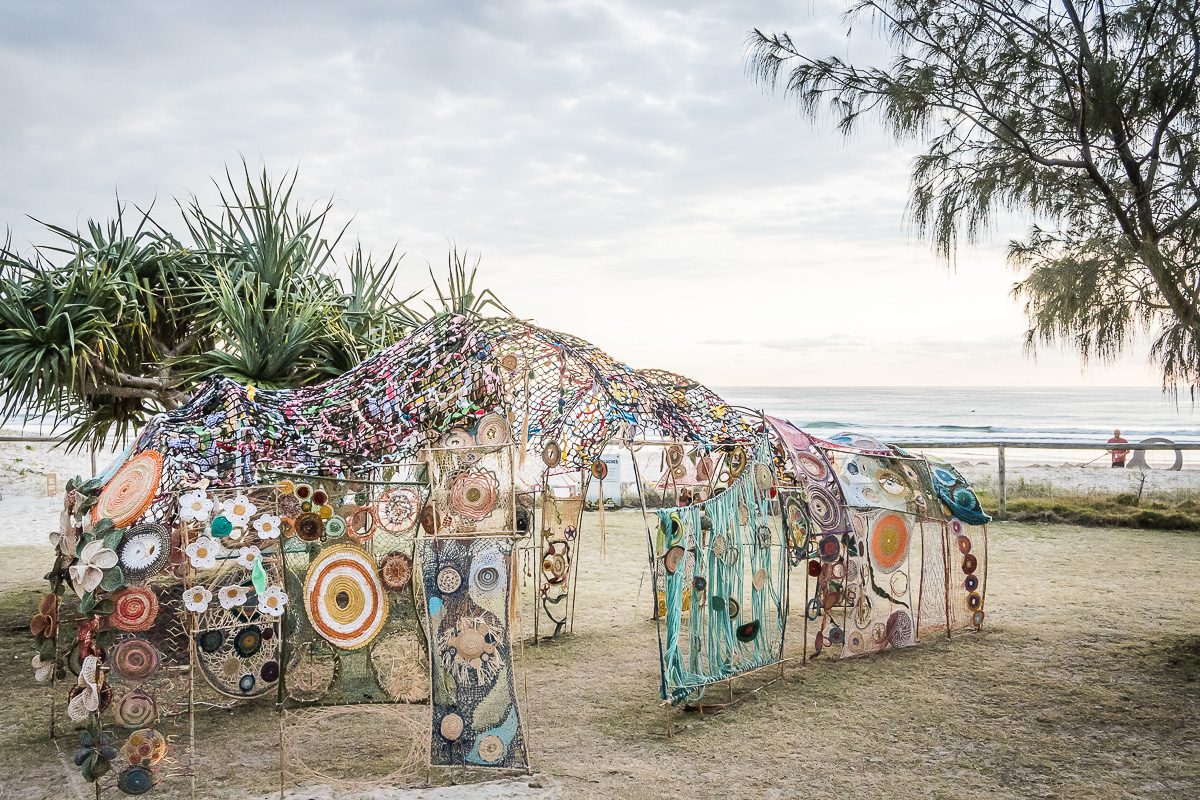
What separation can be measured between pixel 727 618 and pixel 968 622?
99.9 inches

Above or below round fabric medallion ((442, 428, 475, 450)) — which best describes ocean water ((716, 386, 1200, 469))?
above

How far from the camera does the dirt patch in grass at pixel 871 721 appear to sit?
163 inches

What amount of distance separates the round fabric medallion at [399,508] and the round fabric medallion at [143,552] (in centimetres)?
110

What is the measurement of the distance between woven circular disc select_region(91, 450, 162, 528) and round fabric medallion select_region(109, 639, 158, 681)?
0.57 meters

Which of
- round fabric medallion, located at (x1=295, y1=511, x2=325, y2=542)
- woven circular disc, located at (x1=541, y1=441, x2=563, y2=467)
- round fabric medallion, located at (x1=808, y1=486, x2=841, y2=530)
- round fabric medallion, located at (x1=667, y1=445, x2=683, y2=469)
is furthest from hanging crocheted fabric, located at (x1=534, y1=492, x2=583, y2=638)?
round fabric medallion, located at (x1=295, y1=511, x2=325, y2=542)

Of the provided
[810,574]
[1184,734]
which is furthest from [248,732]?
[1184,734]

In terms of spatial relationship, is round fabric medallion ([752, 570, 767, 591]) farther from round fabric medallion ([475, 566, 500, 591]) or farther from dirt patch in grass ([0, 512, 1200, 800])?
round fabric medallion ([475, 566, 500, 591])

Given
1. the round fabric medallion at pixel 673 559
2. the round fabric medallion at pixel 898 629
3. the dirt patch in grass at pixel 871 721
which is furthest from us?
the round fabric medallion at pixel 898 629

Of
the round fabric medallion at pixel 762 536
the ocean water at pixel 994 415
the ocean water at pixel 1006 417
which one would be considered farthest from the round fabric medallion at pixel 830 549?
the ocean water at pixel 994 415

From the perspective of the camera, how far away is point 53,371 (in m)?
6.11

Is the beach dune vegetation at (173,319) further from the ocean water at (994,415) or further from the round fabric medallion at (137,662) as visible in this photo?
the ocean water at (994,415)

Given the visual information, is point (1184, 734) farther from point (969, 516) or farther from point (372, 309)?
point (372, 309)

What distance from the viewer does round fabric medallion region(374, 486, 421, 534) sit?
474cm

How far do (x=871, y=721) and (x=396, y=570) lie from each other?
2742mm
